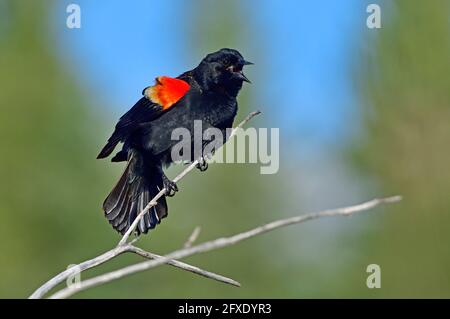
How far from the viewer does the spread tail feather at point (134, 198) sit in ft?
10.8

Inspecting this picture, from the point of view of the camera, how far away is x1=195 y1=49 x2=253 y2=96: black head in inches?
160

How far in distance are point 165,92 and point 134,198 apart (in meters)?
0.60

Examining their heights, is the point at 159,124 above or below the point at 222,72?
below

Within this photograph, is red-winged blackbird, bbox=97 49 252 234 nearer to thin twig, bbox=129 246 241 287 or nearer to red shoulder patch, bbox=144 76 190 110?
red shoulder patch, bbox=144 76 190 110

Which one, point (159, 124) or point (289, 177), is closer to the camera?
point (159, 124)

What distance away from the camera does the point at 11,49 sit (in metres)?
16.3

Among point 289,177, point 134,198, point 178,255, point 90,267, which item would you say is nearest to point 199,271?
point 90,267

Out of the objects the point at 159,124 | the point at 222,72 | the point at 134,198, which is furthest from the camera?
the point at 222,72

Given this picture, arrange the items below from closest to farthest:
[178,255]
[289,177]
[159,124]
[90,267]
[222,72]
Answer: [178,255] < [90,267] < [159,124] < [222,72] < [289,177]

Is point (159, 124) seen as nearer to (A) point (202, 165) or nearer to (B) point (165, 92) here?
(B) point (165, 92)

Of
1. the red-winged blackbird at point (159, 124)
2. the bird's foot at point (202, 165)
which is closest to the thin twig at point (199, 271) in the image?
the red-winged blackbird at point (159, 124)

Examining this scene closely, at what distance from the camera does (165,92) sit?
384 cm

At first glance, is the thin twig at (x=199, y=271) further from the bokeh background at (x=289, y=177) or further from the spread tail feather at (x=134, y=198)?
the bokeh background at (x=289, y=177)

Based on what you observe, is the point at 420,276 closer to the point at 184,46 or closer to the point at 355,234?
the point at 355,234
